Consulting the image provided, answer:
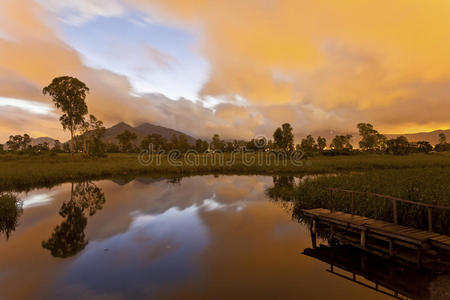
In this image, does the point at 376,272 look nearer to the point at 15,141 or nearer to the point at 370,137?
the point at 370,137

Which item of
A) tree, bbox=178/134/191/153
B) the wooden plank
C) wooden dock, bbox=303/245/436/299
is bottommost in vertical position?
wooden dock, bbox=303/245/436/299

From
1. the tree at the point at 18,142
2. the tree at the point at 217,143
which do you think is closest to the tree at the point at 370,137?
the tree at the point at 217,143

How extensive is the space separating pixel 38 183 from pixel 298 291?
40879mm

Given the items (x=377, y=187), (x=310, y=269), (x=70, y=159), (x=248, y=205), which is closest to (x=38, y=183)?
(x=70, y=159)

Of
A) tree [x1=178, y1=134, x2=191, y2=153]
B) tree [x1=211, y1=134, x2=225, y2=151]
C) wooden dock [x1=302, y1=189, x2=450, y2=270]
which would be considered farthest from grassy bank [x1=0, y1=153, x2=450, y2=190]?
tree [x1=211, y1=134, x2=225, y2=151]

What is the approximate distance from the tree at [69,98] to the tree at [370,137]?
135m

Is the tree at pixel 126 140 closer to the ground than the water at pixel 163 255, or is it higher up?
higher up

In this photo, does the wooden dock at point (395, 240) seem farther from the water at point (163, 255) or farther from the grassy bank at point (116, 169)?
the grassy bank at point (116, 169)

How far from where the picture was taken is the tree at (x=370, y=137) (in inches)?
5285

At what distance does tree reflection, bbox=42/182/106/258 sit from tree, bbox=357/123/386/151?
139714 millimetres

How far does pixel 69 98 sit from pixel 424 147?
130 m

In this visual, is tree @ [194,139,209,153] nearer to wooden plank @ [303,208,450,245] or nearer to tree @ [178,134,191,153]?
tree @ [178,134,191,153]

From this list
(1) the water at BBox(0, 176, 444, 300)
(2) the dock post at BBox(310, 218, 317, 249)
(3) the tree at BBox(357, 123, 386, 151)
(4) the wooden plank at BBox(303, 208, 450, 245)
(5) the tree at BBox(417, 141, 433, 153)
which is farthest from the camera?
(3) the tree at BBox(357, 123, 386, 151)

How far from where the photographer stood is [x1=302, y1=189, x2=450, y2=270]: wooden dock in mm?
10273
